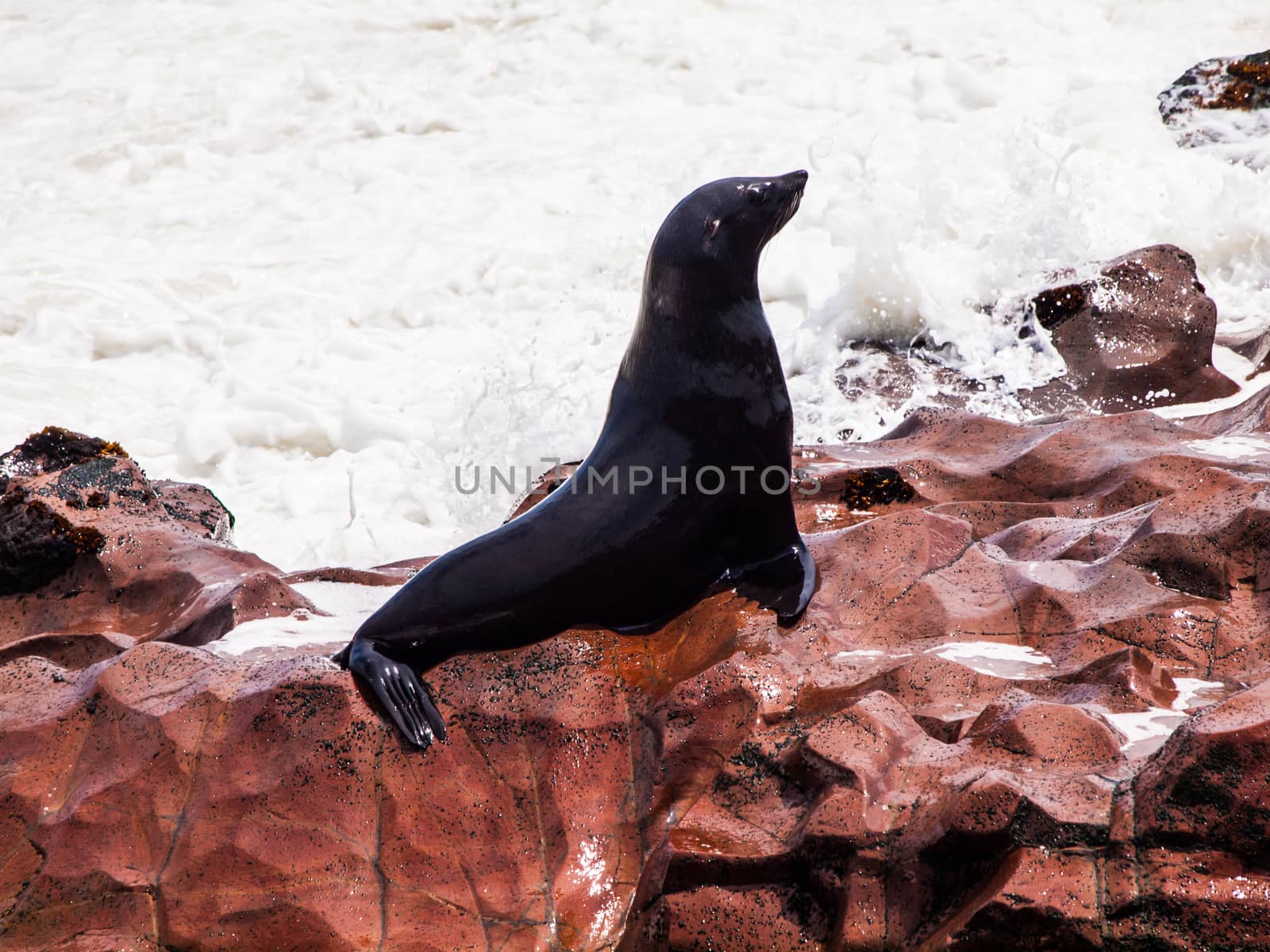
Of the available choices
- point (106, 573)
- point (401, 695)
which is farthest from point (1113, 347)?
point (106, 573)

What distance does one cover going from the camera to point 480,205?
44.5 ft

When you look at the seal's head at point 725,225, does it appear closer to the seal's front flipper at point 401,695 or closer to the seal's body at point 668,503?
the seal's body at point 668,503

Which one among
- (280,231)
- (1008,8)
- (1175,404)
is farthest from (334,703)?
(1008,8)

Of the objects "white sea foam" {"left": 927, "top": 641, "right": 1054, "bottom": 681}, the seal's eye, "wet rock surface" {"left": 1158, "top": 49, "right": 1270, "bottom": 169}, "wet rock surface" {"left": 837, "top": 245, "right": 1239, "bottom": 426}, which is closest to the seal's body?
the seal's eye

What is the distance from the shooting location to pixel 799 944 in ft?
9.84

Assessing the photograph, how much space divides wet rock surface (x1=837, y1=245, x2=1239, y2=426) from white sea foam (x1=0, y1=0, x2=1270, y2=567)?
228mm

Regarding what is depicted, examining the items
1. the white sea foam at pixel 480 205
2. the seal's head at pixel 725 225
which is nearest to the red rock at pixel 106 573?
the seal's head at pixel 725 225

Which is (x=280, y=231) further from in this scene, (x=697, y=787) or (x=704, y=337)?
(x=697, y=787)

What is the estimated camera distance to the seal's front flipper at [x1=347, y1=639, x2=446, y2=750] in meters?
3.70

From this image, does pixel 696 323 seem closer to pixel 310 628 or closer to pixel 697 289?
pixel 697 289

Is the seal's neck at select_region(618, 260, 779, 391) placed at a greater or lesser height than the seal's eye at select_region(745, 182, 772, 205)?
lesser

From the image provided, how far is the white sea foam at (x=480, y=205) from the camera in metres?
9.54

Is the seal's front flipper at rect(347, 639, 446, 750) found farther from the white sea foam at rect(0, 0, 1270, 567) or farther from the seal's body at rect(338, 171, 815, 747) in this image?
the white sea foam at rect(0, 0, 1270, 567)

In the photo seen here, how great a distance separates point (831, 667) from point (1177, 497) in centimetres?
147
